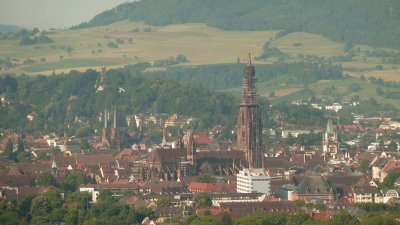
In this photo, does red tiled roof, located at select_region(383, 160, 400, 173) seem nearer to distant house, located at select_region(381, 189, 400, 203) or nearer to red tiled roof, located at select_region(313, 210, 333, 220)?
distant house, located at select_region(381, 189, 400, 203)

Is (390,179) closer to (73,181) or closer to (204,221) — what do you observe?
(73,181)

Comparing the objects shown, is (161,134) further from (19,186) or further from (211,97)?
(19,186)

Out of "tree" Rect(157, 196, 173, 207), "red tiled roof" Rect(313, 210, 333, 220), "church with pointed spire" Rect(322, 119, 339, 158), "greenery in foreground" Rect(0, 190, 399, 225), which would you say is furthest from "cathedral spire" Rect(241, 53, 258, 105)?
"red tiled roof" Rect(313, 210, 333, 220)

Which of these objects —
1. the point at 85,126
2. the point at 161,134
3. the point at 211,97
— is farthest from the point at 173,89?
the point at 161,134

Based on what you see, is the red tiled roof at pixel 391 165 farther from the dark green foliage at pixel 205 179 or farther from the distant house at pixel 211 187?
the distant house at pixel 211 187

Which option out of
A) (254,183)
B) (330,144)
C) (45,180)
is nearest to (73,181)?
(45,180)

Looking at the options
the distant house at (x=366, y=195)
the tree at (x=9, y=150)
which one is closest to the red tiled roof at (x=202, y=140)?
the tree at (x=9, y=150)
